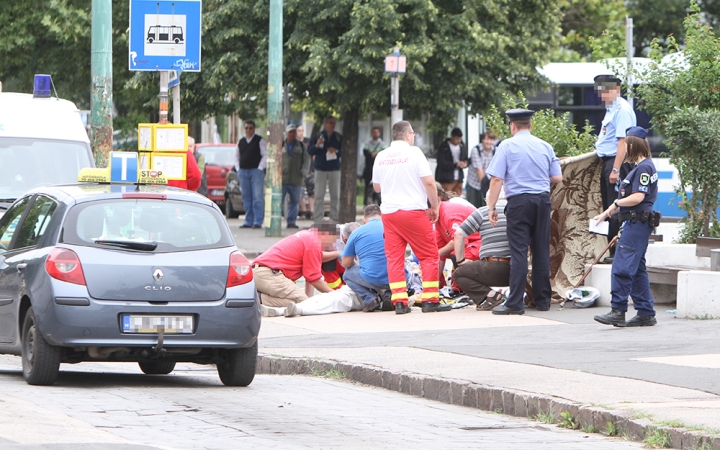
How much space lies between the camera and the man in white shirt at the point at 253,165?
25.5 meters

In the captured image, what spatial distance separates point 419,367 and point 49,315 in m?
2.71

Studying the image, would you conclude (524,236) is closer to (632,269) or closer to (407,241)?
(407,241)

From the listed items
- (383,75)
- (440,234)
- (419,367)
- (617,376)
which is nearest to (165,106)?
(440,234)

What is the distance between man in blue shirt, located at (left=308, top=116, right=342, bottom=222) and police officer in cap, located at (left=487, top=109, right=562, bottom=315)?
12939 mm

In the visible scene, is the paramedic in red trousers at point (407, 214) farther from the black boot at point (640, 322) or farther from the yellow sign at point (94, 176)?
the yellow sign at point (94, 176)

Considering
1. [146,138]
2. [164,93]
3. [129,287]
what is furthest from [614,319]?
[164,93]

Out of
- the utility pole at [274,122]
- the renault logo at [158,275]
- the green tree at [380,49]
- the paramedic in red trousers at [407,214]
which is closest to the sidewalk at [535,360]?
the paramedic in red trousers at [407,214]

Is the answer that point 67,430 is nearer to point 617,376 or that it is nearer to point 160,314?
point 160,314

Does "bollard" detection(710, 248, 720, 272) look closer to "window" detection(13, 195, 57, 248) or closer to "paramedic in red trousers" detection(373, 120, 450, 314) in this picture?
"paramedic in red trousers" detection(373, 120, 450, 314)

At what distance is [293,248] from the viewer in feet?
44.9

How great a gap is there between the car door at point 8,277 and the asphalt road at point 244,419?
1.26 ft

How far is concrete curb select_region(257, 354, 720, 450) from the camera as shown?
7.18 meters

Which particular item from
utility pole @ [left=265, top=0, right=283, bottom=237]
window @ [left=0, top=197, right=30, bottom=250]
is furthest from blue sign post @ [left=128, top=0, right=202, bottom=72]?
utility pole @ [left=265, top=0, right=283, bottom=237]

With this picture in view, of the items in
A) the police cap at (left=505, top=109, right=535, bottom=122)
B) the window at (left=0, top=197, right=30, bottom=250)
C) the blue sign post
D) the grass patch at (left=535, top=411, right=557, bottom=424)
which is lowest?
the grass patch at (left=535, top=411, right=557, bottom=424)
